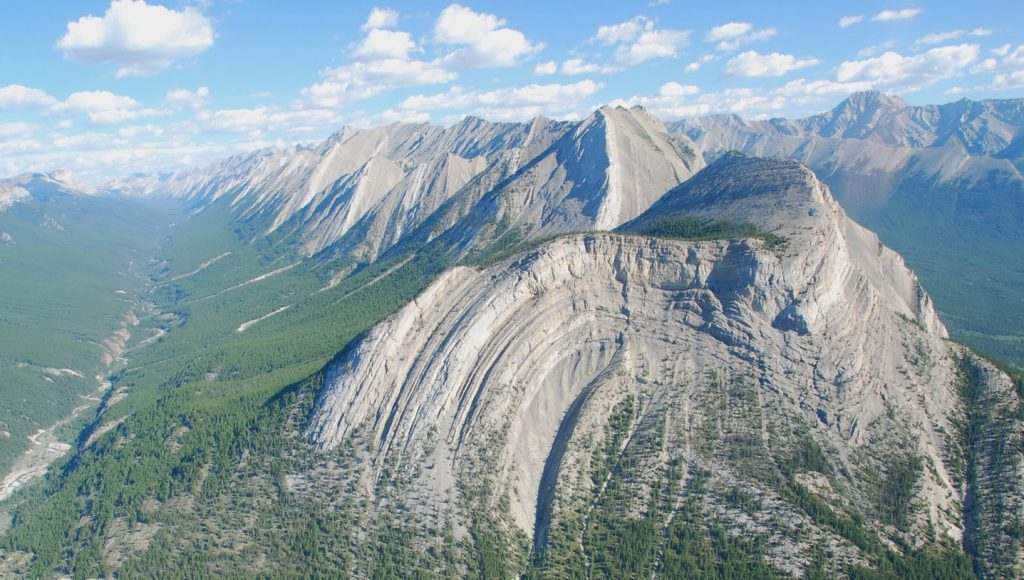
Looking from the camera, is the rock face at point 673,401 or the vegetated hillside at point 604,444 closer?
the vegetated hillside at point 604,444

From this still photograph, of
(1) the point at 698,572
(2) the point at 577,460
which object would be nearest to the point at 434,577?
(2) the point at 577,460

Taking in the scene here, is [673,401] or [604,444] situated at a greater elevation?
[673,401]

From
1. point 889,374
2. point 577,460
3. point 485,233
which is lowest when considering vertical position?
point 577,460

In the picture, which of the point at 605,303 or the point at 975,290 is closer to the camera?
the point at 605,303

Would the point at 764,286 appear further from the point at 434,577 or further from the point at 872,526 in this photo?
A: the point at 434,577

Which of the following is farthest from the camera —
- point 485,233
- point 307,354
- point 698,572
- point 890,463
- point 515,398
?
point 485,233

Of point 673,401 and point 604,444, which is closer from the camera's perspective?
point 604,444

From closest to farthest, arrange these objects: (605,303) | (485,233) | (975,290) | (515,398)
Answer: (515,398) < (605,303) < (485,233) < (975,290)

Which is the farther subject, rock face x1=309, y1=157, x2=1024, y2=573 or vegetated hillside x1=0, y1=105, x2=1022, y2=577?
rock face x1=309, y1=157, x2=1024, y2=573
